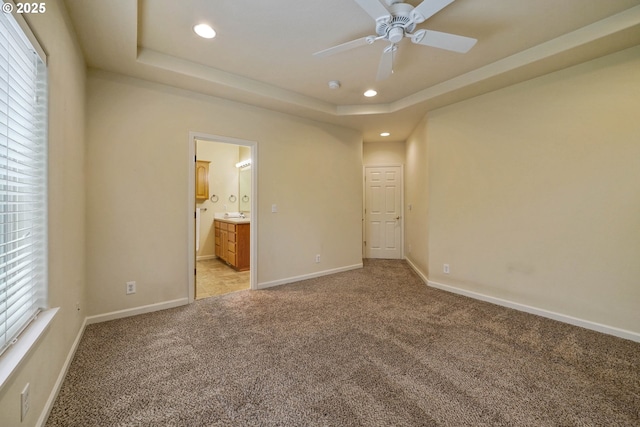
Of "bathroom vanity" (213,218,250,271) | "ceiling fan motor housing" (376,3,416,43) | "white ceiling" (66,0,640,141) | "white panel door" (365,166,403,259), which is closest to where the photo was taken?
"ceiling fan motor housing" (376,3,416,43)

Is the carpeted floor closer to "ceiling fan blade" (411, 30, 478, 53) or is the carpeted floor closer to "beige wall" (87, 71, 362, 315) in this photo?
"beige wall" (87, 71, 362, 315)

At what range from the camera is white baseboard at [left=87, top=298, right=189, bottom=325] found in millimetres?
2562

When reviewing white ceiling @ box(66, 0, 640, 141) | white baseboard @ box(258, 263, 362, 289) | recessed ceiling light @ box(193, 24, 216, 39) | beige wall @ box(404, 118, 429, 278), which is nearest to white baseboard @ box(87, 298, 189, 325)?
white baseboard @ box(258, 263, 362, 289)

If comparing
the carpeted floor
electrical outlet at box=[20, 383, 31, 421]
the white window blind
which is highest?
the white window blind

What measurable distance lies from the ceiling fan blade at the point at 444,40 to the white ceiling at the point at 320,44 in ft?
0.78

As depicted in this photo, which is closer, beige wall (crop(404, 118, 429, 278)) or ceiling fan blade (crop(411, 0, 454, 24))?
ceiling fan blade (crop(411, 0, 454, 24))

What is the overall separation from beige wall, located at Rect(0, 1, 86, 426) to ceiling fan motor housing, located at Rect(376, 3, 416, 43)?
2.09 metres

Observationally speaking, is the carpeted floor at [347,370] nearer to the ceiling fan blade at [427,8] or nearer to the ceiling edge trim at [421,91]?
the ceiling fan blade at [427,8]

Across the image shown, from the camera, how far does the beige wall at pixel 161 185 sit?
2598mm

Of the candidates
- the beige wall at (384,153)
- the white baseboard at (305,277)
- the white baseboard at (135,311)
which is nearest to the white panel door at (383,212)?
the beige wall at (384,153)

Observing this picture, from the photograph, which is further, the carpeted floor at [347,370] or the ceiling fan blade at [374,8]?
the ceiling fan blade at [374,8]

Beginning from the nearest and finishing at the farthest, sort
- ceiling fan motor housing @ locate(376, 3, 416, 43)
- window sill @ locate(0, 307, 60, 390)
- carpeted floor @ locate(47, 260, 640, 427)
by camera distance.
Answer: window sill @ locate(0, 307, 60, 390), carpeted floor @ locate(47, 260, 640, 427), ceiling fan motor housing @ locate(376, 3, 416, 43)

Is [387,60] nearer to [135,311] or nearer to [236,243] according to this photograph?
[135,311]

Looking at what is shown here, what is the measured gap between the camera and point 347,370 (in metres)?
1.86
